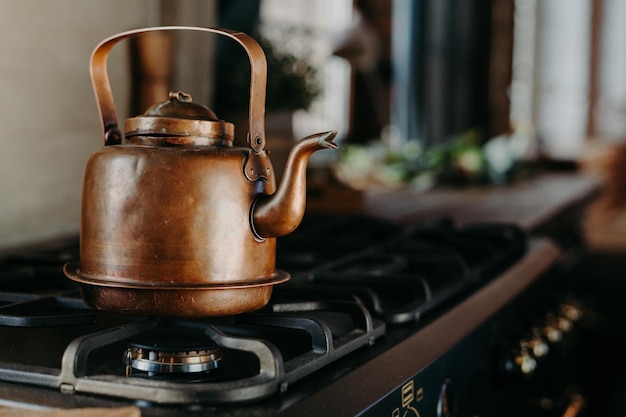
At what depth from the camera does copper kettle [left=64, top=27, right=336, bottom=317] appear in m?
0.66

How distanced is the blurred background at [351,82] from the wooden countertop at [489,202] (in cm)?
21

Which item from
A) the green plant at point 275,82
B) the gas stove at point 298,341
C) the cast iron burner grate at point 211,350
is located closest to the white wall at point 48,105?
the gas stove at point 298,341

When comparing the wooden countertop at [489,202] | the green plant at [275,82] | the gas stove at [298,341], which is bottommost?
the gas stove at [298,341]

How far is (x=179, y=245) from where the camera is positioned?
0.65 m

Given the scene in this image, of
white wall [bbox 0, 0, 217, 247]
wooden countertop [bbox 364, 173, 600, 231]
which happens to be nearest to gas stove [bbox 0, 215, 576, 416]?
white wall [bbox 0, 0, 217, 247]

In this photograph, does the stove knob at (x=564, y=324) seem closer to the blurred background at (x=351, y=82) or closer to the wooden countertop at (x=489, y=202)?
the wooden countertop at (x=489, y=202)

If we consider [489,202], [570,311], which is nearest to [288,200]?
[570,311]

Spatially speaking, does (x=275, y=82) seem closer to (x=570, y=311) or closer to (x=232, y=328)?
(x=570, y=311)

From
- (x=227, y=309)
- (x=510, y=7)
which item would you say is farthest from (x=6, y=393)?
(x=510, y=7)

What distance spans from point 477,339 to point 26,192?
83 cm

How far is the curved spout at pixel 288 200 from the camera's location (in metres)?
0.69

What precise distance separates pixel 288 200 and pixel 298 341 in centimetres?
18

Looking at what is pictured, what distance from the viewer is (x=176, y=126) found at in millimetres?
688

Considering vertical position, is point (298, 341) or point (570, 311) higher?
point (298, 341)
